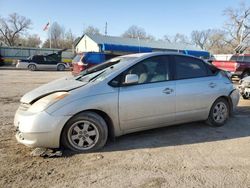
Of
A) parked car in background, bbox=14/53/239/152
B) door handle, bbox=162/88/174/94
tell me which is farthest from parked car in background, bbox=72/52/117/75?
door handle, bbox=162/88/174/94

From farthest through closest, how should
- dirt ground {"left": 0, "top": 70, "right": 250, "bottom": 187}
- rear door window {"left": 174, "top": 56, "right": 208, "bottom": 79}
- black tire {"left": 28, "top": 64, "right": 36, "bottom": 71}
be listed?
1. black tire {"left": 28, "top": 64, "right": 36, "bottom": 71}
2. rear door window {"left": 174, "top": 56, "right": 208, "bottom": 79}
3. dirt ground {"left": 0, "top": 70, "right": 250, "bottom": 187}

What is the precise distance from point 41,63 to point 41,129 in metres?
25.3

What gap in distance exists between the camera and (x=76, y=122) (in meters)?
4.03

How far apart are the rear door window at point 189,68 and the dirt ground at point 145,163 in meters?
1.13

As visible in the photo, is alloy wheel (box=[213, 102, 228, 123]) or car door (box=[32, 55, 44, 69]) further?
car door (box=[32, 55, 44, 69])

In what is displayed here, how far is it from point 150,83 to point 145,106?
17.0 inches

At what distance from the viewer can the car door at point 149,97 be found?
4.33m

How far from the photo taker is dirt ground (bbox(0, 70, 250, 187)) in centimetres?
322

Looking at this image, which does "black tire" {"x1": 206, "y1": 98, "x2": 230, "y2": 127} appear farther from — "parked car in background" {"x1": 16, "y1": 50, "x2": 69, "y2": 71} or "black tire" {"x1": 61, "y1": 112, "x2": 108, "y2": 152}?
"parked car in background" {"x1": 16, "y1": 50, "x2": 69, "y2": 71}

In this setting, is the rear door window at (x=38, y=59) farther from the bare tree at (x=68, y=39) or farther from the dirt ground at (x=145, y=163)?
the bare tree at (x=68, y=39)

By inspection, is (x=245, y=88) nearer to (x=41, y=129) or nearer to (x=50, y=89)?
(x=50, y=89)

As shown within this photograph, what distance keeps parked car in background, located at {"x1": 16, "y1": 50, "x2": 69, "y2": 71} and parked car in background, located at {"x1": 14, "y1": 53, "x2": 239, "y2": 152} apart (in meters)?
23.9

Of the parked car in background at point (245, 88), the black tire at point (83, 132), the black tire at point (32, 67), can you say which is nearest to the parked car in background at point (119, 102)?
the black tire at point (83, 132)

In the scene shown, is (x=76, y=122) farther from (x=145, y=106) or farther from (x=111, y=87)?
(x=145, y=106)
